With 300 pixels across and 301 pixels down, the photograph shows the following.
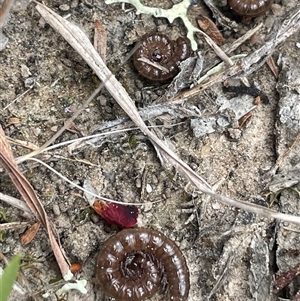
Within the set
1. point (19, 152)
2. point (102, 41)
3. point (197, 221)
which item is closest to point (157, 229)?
point (197, 221)

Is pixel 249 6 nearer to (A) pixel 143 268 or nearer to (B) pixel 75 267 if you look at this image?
(A) pixel 143 268

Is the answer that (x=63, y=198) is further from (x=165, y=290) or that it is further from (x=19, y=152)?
(x=165, y=290)

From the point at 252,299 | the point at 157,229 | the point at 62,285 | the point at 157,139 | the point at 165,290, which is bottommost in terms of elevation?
the point at 252,299

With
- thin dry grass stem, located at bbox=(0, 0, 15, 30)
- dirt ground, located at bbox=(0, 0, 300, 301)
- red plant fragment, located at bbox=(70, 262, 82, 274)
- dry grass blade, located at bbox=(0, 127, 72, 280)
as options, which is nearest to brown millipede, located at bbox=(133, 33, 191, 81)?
dirt ground, located at bbox=(0, 0, 300, 301)

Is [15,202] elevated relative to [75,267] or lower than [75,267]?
elevated

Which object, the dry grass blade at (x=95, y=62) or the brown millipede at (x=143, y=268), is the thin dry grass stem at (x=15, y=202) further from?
the dry grass blade at (x=95, y=62)

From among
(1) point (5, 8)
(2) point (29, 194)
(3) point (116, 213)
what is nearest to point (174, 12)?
(1) point (5, 8)
